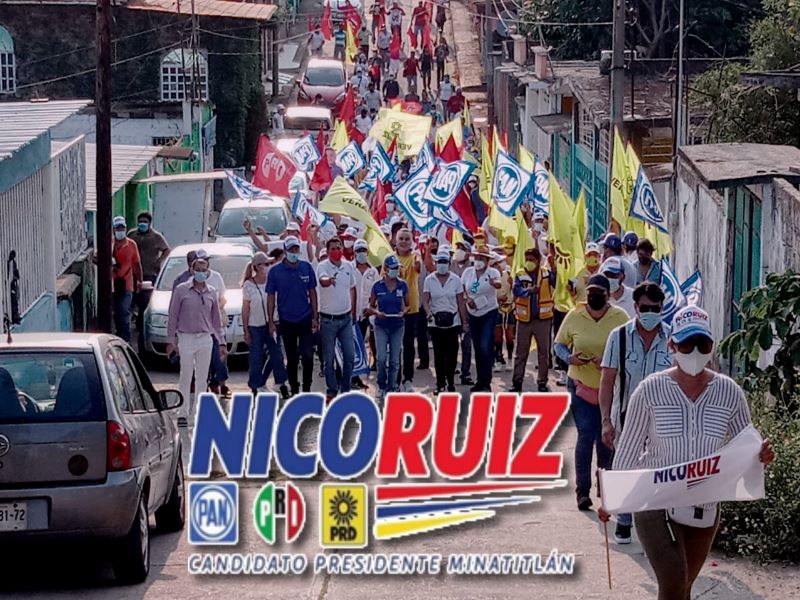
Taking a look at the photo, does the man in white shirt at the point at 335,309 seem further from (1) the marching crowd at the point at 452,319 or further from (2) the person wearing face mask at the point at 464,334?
(2) the person wearing face mask at the point at 464,334

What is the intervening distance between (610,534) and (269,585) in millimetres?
2266

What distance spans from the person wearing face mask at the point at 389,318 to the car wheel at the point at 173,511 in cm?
548

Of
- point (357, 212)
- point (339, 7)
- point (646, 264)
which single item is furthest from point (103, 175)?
point (339, 7)

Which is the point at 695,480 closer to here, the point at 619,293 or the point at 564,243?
the point at 619,293

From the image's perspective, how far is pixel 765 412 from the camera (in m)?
10.4

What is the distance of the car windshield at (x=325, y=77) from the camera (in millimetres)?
54156

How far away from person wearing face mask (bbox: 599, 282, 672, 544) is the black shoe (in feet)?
2.34

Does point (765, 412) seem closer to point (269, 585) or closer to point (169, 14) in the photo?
point (269, 585)

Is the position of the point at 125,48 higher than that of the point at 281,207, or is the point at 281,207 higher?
the point at 125,48

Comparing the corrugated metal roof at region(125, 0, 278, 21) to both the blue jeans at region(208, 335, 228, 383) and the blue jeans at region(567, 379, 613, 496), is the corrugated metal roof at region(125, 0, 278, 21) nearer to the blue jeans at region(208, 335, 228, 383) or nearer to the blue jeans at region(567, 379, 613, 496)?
the blue jeans at region(208, 335, 228, 383)

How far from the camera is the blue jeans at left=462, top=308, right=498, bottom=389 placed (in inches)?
657

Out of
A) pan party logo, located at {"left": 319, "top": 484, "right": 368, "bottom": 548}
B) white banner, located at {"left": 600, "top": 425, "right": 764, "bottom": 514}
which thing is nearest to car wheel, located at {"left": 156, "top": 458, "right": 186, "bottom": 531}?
pan party logo, located at {"left": 319, "top": 484, "right": 368, "bottom": 548}

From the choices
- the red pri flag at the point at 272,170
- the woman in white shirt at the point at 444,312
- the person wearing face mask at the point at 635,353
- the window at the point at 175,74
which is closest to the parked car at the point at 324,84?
the window at the point at 175,74

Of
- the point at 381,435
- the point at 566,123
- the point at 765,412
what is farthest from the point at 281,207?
the point at 765,412
